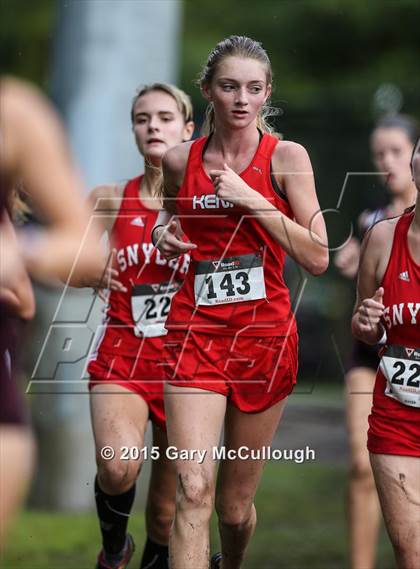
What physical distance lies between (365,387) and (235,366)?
5.15 ft

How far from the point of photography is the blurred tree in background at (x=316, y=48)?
16.8 metres

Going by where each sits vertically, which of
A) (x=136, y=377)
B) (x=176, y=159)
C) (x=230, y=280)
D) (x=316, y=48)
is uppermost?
(x=176, y=159)

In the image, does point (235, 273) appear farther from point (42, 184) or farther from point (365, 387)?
point (42, 184)

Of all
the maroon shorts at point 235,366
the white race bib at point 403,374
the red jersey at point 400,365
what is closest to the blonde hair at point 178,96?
the maroon shorts at point 235,366

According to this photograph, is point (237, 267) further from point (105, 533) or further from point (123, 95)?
point (123, 95)

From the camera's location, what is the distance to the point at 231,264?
201 inches

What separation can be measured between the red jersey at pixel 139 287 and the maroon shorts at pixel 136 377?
1.6 inches

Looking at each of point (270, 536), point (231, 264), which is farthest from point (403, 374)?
point (270, 536)

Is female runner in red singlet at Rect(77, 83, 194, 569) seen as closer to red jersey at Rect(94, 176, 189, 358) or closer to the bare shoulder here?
red jersey at Rect(94, 176, 189, 358)

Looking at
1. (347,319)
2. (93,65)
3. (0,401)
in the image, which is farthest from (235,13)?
(0,401)

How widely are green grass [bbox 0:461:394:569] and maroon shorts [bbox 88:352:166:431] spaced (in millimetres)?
1832

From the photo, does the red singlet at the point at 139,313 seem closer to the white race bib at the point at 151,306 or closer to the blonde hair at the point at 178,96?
the white race bib at the point at 151,306

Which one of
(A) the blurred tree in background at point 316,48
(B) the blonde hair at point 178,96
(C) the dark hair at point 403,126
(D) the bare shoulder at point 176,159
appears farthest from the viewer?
(A) the blurred tree in background at point 316,48

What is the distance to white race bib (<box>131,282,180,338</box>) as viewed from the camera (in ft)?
19.4
